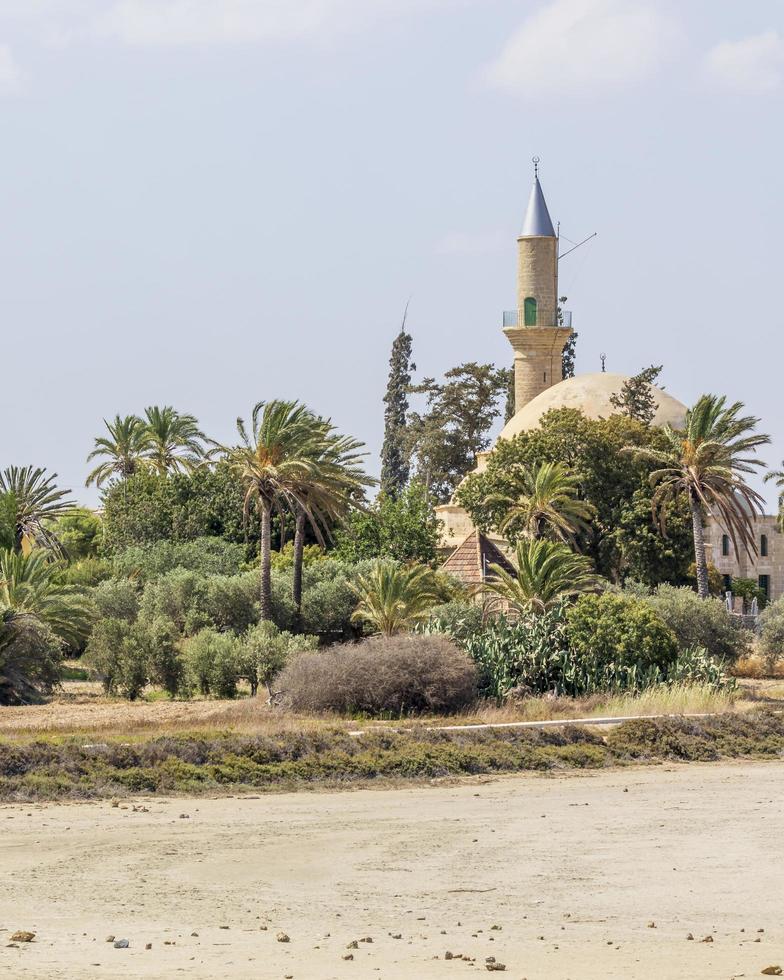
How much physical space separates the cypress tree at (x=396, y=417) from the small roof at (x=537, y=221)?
1654 centimetres

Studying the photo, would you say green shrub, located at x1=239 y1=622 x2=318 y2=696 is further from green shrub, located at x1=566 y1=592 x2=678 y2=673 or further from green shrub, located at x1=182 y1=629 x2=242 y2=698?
green shrub, located at x1=566 y1=592 x2=678 y2=673

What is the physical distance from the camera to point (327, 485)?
4653 cm

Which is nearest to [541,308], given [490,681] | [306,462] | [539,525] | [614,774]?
[539,525]

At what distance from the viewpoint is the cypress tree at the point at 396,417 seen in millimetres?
94500

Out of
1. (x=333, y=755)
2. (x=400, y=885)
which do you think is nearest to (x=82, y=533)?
(x=333, y=755)

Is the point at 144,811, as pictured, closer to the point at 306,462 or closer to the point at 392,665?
the point at 392,665

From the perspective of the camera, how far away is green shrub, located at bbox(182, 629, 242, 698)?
40219 millimetres

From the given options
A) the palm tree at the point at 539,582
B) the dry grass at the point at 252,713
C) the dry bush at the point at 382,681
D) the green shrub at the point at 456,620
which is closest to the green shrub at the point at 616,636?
the dry grass at the point at 252,713

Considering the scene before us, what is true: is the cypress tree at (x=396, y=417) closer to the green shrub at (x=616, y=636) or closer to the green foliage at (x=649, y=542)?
the green foliage at (x=649, y=542)

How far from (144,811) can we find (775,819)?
7.79 m

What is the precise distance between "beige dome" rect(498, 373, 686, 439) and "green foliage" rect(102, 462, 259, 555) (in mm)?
11132

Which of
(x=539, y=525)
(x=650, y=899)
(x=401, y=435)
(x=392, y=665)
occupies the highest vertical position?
(x=401, y=435)

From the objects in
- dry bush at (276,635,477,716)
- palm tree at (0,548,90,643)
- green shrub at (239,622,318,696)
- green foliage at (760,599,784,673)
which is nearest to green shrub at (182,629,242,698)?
green shrub at (239,622,318,696)

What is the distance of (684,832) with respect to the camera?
1989 cm
